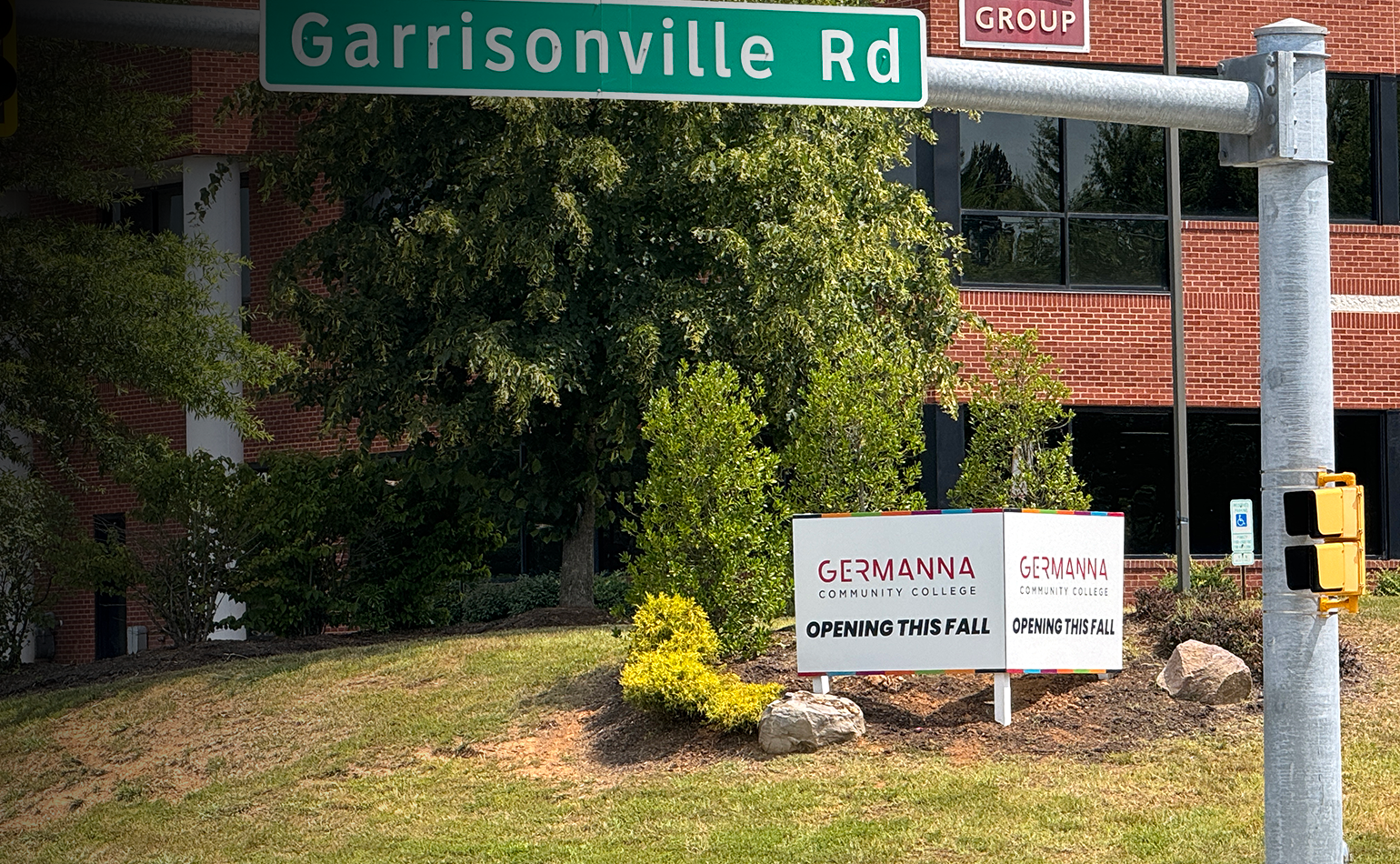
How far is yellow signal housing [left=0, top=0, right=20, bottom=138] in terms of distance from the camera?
650 centimetres

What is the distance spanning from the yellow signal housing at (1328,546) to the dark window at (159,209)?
957 inches

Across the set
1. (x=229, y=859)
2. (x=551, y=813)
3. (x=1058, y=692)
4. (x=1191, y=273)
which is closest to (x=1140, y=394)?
(x=1191, y=273)

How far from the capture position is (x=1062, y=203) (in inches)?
913

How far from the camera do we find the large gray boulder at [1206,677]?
13.8m

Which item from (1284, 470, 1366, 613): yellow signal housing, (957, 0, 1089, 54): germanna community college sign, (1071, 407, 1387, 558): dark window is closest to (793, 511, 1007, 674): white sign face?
(1284, 470, 1366, 613): yellow signal housing

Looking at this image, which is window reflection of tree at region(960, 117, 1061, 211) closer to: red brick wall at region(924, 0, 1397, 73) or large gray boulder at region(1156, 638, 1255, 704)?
red brick wall at region(924, 0, 1397, 73)

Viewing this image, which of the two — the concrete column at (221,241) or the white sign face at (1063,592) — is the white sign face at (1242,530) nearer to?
the white sign face at (1063,592)

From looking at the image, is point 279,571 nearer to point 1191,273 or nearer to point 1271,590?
point 1191,273

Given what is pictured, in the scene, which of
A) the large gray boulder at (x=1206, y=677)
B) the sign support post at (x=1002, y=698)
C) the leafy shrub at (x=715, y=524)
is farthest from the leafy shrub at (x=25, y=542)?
the large gray boulder at (x=1206, y=677)

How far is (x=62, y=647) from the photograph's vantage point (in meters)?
30.5

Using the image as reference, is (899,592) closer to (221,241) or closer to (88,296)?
(88,296)

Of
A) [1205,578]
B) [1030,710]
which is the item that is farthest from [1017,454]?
[1205,578]

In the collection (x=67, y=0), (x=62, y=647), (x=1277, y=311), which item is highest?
(x=67, y=0)

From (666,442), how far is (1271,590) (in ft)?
25.6
